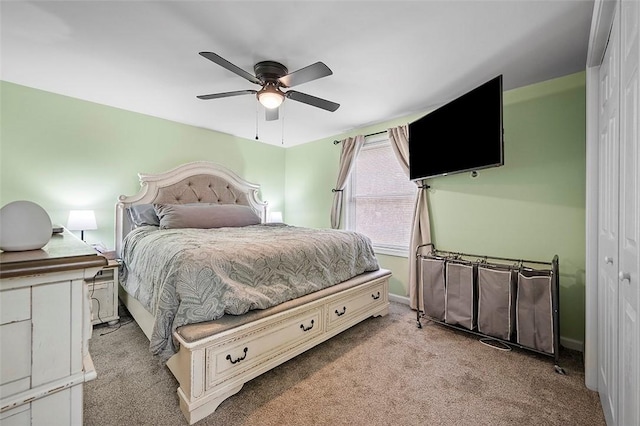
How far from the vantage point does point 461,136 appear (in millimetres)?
2322

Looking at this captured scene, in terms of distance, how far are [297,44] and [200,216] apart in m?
2.03

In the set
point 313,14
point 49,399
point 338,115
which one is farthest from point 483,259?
point 49,399

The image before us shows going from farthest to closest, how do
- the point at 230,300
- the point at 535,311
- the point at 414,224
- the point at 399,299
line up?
1. the point at 399,299
2. the point at 414,224
3. the point at 535,311
4. the point at 230,300

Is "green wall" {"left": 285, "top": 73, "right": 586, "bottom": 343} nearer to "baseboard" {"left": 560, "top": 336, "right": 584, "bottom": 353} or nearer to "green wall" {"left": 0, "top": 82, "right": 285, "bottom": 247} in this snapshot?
"baseboard" {"left": 560, "top": 336, "right": 584, "bottom": 353}

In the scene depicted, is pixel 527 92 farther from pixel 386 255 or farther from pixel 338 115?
pixel 386 255

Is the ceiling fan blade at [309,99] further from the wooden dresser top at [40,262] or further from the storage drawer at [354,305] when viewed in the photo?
the wooden dresser top at [40,262]

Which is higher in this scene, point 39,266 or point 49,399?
point 39,266

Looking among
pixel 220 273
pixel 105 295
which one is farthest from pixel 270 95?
pixel 105 295

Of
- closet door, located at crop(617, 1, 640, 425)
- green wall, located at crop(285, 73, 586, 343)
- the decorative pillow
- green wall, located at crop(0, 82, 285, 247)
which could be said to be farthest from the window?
the decorative pillow

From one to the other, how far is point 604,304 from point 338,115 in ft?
9.39

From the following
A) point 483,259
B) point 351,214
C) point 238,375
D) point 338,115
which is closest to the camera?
point 238,375

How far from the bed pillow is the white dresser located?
7.21 ft

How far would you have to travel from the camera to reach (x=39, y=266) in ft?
2.10

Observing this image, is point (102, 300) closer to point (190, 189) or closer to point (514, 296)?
point (190, 189)
